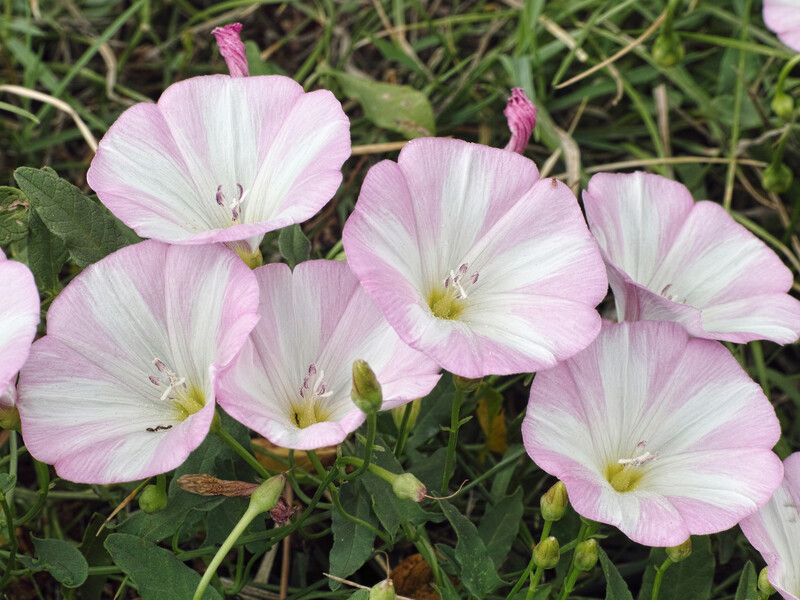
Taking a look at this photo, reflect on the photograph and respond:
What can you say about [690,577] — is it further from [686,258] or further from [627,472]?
[686,258]

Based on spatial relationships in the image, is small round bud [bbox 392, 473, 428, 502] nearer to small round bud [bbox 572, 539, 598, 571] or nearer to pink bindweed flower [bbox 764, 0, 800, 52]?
small round bud [bbox 572, 539, 598, 571]

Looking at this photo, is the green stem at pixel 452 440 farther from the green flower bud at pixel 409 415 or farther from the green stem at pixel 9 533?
the green stem at pixel 9 533

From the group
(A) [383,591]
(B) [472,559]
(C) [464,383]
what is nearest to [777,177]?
(C) [464,383]

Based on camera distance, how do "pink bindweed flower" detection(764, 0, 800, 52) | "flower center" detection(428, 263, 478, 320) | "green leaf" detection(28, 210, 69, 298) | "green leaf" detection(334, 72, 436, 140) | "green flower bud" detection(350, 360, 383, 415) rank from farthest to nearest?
"green leaf" detection(334, 72, 436, 140) < "pink bindweed flower" detection(764, 0, 800, 52) < "green leaf" detection(28, 210, 69, 298) < "flower center" detection(428, 263, 478, 320) < "green flower bud" detection(350, 360, 383, 415)

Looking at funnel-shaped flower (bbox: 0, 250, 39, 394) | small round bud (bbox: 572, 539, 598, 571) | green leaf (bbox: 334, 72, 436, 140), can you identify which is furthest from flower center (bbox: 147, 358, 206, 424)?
green leaf (bbox: 334, 72, 436, 140)

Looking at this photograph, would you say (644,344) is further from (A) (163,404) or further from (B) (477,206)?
(A) (163,404)
